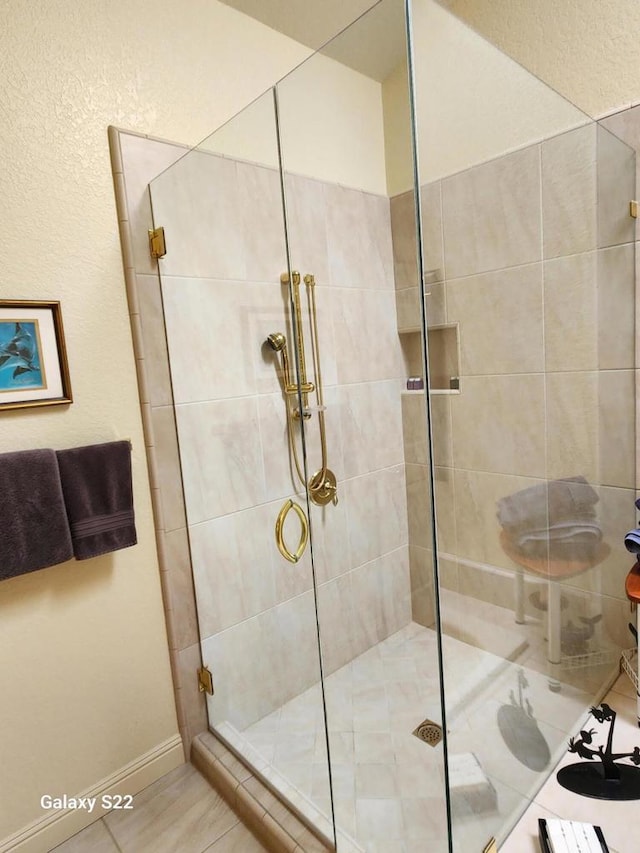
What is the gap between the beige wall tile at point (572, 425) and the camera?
133cm

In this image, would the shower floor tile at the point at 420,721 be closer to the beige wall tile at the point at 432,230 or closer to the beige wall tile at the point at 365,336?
the beige wall tile at the point at 365,336

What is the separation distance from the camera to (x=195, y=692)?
1836mm

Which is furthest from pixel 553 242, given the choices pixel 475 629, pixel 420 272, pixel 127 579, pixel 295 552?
pixel 127 579

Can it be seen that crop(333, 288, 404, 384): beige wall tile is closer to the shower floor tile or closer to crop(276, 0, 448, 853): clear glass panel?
crop(276, 0, 448, 853): clear glass panel

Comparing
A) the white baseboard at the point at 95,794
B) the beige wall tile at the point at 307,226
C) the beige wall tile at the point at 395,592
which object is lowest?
the white baseboard at the point at 95,794

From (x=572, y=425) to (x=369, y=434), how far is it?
0.63 meters

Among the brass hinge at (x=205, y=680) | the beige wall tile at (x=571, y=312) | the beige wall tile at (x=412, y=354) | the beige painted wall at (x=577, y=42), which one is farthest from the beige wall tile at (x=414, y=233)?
the brass hinge at (x=205, y=680)

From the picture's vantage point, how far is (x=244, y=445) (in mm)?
1713

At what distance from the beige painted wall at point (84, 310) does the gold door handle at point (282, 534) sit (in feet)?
1.47

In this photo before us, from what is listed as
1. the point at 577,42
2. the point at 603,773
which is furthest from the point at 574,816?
the point at 577,42

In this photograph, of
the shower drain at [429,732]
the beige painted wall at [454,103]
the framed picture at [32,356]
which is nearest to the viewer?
the beige painted wall at [454,103]

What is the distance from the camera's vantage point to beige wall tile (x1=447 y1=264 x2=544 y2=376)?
3.52ft

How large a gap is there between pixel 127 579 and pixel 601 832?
1458mm

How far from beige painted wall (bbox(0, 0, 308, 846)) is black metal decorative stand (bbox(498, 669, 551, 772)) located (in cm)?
115
